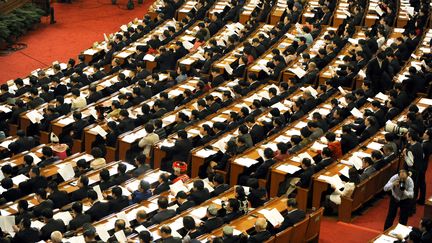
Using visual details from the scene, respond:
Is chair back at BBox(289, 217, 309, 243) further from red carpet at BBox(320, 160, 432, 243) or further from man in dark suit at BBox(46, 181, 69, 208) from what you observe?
man in dark suit at BBox(46, 181, 69, 208)

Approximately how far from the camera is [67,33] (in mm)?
30062

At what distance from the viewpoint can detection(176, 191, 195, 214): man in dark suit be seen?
16.0 m

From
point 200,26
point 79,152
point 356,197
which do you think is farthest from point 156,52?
point 356,197

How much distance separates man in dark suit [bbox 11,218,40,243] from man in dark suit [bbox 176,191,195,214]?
2.54m

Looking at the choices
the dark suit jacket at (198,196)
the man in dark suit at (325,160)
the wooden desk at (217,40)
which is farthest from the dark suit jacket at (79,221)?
the wooden desk at (217,40)

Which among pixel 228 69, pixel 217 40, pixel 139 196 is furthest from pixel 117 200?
pixel 217 40

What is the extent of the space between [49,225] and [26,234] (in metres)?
0.48

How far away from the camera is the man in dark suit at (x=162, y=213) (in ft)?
51.3

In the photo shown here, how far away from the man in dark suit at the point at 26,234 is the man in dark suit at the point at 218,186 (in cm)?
342

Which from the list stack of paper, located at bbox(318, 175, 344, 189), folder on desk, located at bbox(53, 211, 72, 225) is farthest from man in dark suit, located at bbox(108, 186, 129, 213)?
stack of paper, located at bbox(318, 175, 344, 189)

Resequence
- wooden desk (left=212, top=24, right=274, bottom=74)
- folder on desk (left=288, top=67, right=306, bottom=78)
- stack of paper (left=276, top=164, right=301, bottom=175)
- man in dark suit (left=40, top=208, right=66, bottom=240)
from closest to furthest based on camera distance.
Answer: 1. man in dark suit (left=40, top=208, right=66, bottom=240)
2. stack of paper (left=276, top=164, right=301, bottom=175)
3. folder on desk (left=288, top=67, right=306, bottom=78)
4. wooden desk (left=212, top=24, right=274, bottom=74)

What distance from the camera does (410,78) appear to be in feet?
69.8

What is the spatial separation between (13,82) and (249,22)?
24.3 ft

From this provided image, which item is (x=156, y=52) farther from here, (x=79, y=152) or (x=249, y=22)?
(x=79, y=152)
